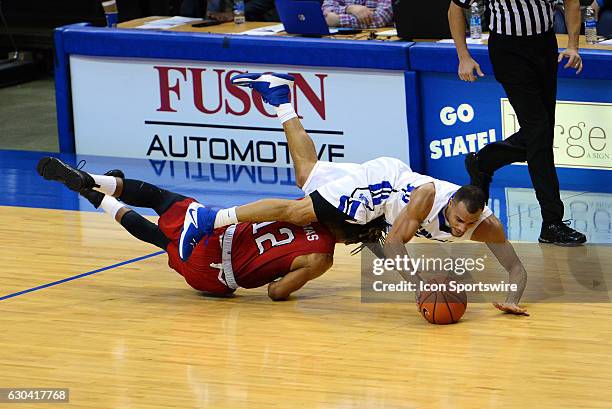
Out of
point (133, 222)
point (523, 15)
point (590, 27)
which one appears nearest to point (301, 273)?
point (133, 222)

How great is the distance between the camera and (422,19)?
32.3 ft

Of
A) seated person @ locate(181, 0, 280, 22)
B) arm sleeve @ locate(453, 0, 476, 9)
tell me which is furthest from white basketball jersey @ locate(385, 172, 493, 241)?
seated person @ locate(181, 0, 280, 22)

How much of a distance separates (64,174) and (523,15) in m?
2.91

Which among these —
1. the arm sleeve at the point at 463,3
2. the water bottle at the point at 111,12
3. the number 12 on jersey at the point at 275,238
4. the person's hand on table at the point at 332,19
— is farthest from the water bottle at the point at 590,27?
the water bottle at the point at 111,12

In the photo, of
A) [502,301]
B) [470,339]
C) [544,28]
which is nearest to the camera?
[470,339]

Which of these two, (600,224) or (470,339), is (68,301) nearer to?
(470,339)

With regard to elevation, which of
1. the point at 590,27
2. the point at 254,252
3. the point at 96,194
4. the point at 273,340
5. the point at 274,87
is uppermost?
the point at 590,27

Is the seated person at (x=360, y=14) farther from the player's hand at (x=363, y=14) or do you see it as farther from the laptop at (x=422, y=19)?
the laptop at (x=422, y=19)

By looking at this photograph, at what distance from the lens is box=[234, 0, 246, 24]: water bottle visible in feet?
36.4

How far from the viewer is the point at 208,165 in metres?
10.7


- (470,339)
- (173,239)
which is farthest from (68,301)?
(470,339)

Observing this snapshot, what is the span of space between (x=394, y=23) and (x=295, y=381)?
19.0ft

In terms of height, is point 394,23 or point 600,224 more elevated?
point 394,23

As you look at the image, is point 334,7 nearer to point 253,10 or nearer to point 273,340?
point 253,10
